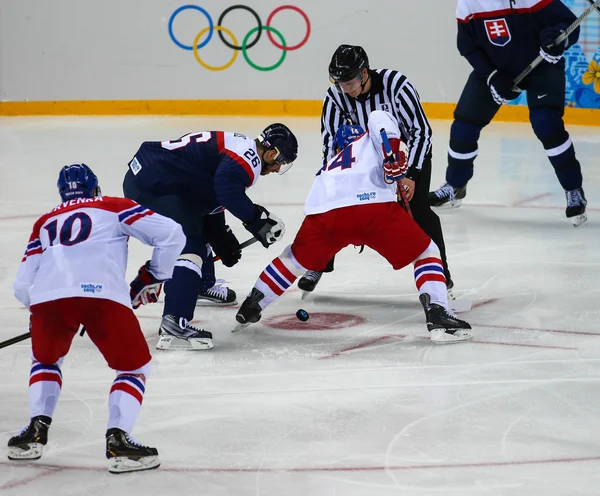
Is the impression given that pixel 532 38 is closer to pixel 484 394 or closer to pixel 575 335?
pixel 575 335

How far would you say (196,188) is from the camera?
3.91 metres

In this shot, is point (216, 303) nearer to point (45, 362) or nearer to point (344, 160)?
point (344, 160)

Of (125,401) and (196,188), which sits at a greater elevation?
(196,188)

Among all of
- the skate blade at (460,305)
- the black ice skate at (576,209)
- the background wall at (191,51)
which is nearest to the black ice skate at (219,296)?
the skate blade at (460,305)

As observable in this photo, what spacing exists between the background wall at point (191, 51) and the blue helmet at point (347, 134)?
6.00 metres

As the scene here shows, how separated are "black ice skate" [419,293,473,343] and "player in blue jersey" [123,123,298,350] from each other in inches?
23.3

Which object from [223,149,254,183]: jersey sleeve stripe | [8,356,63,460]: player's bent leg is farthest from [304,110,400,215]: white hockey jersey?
[8,356,63,460]: player's bent leg

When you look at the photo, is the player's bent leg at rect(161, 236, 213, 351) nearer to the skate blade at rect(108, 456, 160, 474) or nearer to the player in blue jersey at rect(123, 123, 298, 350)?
the player in blue jersey at rect(123, 123, 298, 350)

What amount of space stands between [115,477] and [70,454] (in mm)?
206

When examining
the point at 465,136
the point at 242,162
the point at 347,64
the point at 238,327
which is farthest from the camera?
the point at 465,136

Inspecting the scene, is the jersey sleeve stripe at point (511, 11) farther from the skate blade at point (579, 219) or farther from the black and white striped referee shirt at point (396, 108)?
the black and white striped referee shirt at point (396, 108)

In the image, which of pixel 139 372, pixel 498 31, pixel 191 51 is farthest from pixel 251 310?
pixel 191 51

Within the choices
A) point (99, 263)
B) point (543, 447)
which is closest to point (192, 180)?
point (99, 263)

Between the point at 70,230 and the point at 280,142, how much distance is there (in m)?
1.26
